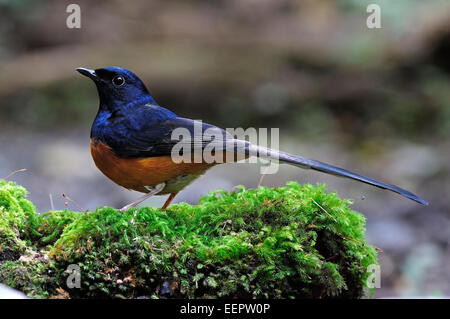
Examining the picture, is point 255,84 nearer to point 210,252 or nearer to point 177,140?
point 177,140

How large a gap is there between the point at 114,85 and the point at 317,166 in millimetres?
2134

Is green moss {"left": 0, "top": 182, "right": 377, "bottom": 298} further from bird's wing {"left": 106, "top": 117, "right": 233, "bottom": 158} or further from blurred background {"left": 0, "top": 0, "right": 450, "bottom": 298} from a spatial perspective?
blurred background {"left": 0, "top": 0, "right": 450, "bottom": 298}

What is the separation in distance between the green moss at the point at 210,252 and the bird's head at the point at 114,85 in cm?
133

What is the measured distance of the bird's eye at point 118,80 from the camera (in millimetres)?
4762

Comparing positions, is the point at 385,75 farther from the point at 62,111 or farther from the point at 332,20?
the point at 62,111

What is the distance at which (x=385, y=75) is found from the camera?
12367 millimetres

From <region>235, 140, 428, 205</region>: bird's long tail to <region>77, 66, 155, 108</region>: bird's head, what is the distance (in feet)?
4.44

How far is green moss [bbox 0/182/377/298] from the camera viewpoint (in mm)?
3293

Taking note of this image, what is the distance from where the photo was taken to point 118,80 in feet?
15.6

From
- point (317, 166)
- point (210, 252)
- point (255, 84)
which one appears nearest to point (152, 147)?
point (210, 252)

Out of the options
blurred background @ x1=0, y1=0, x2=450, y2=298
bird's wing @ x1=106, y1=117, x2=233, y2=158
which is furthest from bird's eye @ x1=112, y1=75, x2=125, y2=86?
blurred background @ x1=0, y1=0, x2=450, y2=298

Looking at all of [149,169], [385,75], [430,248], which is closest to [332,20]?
[385,75]

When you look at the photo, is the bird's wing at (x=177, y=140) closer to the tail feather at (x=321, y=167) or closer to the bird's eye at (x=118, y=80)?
the tail feather at (x=321, y=167)

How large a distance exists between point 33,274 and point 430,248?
563 centimetres
